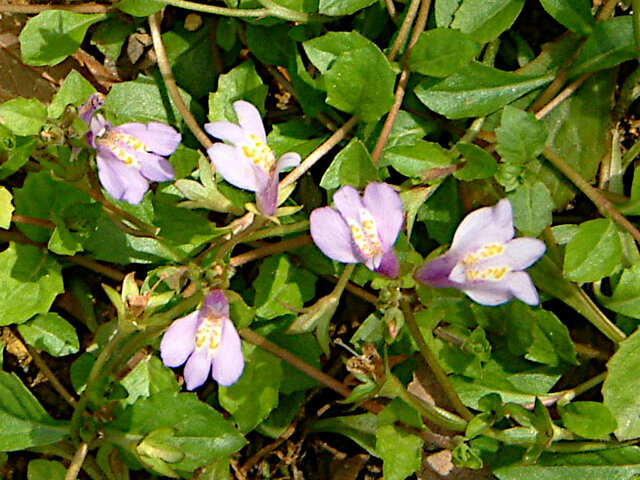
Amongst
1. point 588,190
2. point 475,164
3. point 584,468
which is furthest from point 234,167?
Answer: point 584,468

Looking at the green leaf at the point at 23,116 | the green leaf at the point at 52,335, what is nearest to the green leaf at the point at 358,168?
the green leaf at the point at 23,116

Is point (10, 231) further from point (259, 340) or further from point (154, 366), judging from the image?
point (259, 340)

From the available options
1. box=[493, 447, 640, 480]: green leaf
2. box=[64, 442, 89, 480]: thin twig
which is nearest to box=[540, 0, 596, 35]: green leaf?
box=[493, 447, 640, 480]: green leaf

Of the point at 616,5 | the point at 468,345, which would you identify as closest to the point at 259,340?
the point at 468,345

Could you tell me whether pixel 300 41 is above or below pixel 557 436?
above

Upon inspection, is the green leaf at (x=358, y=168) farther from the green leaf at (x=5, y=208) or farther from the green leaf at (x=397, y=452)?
the green leaf at (x=5, y=208)
